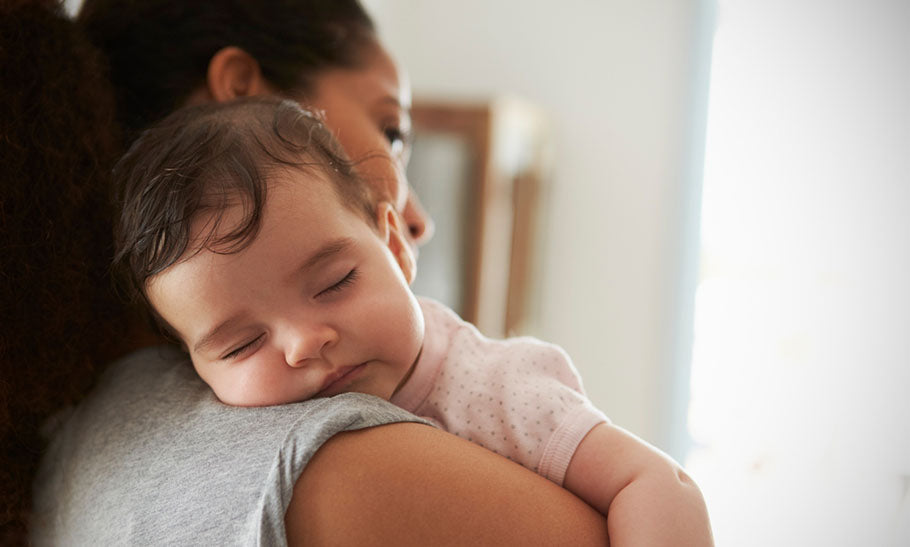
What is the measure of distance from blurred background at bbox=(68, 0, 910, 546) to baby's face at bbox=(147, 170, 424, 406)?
1.62m

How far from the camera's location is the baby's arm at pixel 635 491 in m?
0.66

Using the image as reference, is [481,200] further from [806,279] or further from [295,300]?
[295,300]

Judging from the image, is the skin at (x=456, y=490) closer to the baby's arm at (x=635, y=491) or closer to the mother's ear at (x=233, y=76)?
the baby's arm at (x=635, y=491)

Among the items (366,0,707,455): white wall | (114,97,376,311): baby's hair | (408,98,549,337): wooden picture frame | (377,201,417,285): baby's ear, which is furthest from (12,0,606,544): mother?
(366,0,707,455): white wall

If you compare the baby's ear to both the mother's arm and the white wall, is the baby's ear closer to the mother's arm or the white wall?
the mother's arm

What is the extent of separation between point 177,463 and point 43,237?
298 mm

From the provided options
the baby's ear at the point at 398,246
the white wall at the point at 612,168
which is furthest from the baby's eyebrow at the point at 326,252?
the white wall at the point at 612,168

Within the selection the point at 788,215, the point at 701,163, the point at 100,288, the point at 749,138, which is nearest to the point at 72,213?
the point at 100,288

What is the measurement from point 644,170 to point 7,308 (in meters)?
2.95

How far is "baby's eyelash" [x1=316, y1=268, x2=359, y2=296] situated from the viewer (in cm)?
78

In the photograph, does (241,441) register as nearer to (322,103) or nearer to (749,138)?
(322,103)

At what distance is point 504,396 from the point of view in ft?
2.69

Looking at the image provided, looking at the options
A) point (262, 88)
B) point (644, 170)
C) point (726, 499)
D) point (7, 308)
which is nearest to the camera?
point (7, 308)

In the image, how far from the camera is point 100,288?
834 mm
